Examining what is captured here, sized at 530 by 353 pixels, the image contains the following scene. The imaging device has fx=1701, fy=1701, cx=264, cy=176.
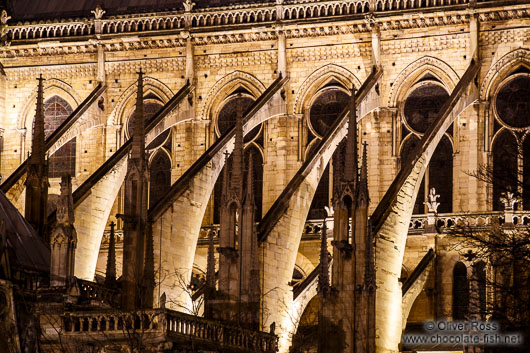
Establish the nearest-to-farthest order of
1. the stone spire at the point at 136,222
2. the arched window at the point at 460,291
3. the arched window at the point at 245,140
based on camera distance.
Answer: the stone spire at the point at 136,222, the arched window at the point at 460,291, the arched window at the point at 245,140

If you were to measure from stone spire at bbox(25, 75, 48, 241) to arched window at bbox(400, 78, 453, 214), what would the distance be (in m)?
13.6

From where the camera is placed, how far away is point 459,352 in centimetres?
4512

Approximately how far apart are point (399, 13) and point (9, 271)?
866 inches

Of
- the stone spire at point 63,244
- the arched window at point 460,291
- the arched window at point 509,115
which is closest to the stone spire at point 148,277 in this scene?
the stone spire at point 63,244

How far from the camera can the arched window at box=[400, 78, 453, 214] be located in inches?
2003

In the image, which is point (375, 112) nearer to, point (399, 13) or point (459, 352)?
point (399, 13)

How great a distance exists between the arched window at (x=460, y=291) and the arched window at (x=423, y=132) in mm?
2704

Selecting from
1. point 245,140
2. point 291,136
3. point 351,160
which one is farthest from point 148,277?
point 245,140

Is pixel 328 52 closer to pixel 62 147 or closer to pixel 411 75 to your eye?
pixel 411 75

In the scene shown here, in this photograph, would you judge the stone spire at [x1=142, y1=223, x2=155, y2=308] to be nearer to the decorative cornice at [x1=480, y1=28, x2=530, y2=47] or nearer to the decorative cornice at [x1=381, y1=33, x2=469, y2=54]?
the decorative cornice at [x1=381, y1=33, x2=469, y2=54]

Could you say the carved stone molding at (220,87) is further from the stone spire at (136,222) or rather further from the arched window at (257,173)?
the stone spire at (136,222)

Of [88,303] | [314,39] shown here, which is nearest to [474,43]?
[314,39]

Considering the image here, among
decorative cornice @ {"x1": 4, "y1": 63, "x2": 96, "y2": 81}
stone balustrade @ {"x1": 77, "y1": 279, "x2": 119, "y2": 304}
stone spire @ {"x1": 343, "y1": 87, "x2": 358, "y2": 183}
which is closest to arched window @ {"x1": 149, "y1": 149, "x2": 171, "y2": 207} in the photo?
decorative cornice @ {"x1": 4, "y1": 63, "x2": 96, "y2": 81}

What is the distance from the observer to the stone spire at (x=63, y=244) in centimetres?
3238
